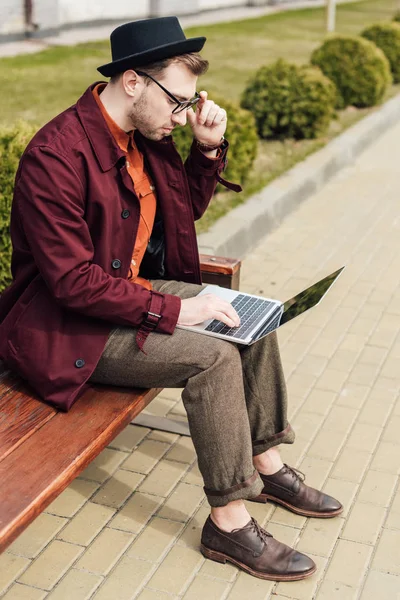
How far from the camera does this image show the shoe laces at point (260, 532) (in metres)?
3.22

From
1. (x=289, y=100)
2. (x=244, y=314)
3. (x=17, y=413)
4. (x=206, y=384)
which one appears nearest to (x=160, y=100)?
(x=244, y=314)

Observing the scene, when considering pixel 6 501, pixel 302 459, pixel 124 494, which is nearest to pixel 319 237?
pixel 302 459

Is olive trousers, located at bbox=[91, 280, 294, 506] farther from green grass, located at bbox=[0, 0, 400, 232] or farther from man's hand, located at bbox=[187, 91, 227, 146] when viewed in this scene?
green grass, located at bbox=[0, 0, 400, 232]

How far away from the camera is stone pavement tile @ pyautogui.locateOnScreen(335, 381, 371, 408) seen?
177 inches

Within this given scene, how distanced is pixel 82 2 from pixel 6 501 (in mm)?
16704

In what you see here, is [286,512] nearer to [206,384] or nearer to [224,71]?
[206,384]

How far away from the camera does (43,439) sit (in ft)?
9.69

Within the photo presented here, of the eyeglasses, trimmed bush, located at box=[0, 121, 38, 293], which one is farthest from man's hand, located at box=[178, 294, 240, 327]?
trimmed bush, located at box=[0, 121, 38, 293]

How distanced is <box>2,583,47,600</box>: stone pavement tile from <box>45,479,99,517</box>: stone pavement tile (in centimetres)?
45

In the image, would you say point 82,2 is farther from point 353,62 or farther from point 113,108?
point 113,108

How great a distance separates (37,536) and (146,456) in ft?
2.31

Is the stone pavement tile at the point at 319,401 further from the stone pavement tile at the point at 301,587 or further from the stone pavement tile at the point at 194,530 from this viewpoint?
the stone pavement tile at the point at 301,587

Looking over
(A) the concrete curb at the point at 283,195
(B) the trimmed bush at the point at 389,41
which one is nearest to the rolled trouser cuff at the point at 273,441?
(A) the concrete curb at the point at 283,195

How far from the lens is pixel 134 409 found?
319cm
